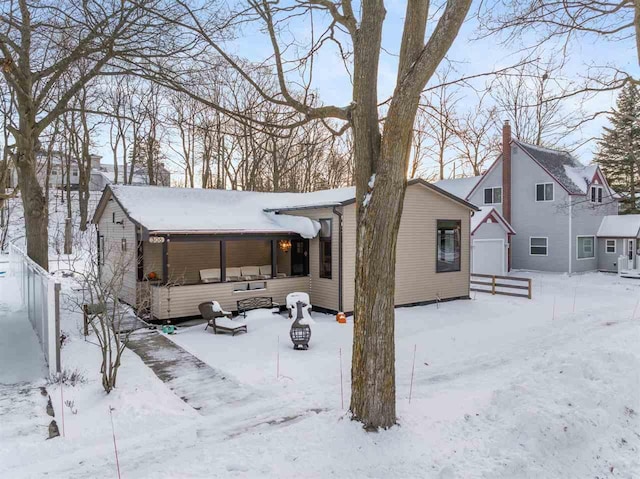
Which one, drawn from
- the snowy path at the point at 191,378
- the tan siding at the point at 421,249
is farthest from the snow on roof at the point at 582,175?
the snowy path at the point at 191,378

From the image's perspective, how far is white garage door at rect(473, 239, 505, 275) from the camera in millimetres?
21672

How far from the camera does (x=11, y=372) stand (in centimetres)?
723

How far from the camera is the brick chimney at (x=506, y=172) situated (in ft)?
80.4

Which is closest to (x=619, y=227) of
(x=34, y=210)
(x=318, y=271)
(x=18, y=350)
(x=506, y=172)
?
(x=506, y=172)

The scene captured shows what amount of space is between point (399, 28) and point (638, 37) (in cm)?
396

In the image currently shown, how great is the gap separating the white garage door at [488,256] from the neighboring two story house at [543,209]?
0.05m

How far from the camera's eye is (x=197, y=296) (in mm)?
11953

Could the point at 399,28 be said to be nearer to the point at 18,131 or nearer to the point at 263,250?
the point at 18,131

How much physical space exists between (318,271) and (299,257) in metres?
1.49

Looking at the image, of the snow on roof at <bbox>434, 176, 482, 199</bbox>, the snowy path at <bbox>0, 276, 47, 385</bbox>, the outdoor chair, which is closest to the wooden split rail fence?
the snow on roof at <bbox>434, 176, 482, 199</bbox>

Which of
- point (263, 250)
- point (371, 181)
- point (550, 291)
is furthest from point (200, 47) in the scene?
point (550, 291)

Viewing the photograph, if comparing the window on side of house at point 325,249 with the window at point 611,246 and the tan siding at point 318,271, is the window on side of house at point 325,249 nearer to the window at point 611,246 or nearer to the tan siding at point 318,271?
the tan siding at point 318,271

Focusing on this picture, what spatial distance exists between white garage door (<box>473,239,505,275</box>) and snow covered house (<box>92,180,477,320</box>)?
21.1 ft

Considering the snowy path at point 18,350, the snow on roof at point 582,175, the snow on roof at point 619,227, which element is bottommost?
the snowy path at point 18,350
